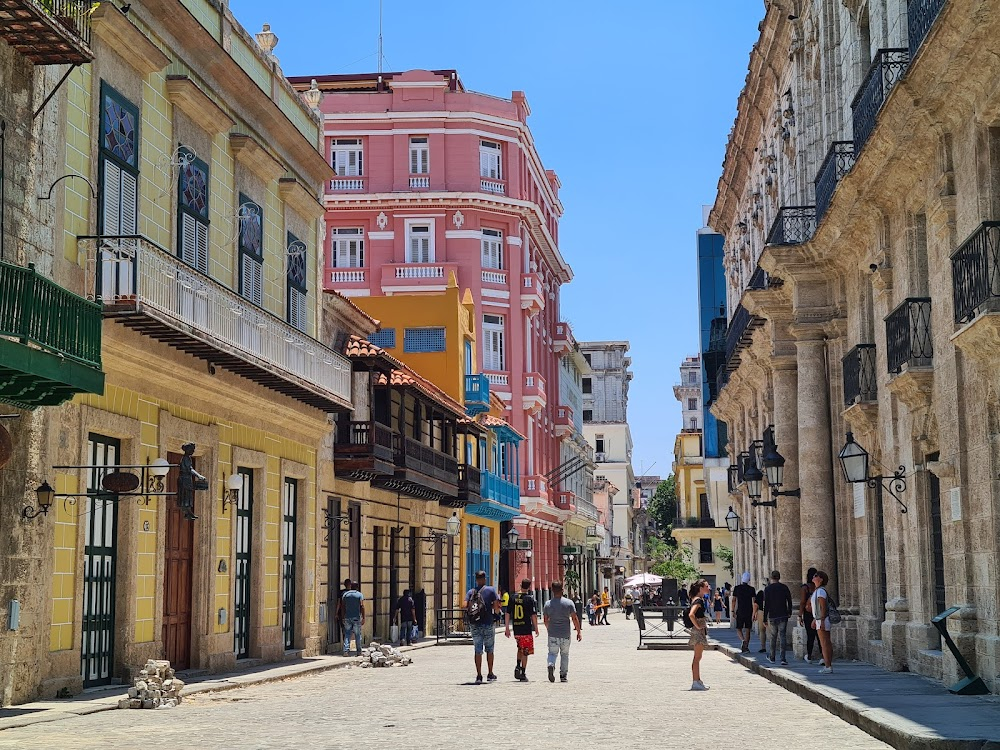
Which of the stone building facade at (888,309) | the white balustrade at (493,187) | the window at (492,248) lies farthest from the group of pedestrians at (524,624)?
the white balustrade at (493,187)

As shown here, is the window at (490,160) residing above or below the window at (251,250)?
above

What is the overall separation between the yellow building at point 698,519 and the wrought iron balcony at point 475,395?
24.5m

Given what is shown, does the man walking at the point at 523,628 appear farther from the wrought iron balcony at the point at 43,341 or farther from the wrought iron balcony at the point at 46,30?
the wrought iron balcony at the point at 46,30

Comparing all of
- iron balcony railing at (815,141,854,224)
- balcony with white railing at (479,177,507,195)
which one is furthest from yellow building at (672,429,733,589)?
iron balcony railing at (815,141,854,224)

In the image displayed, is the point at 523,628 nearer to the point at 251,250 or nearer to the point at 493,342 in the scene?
the point at 251,250

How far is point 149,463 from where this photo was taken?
60.4 feet

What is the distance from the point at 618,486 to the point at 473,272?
66.7 meters

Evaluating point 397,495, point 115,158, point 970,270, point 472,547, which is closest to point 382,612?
point 397,495

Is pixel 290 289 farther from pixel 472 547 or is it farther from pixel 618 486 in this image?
pixel 618 486

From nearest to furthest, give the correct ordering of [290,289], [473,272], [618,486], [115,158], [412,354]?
[115,158] → [290,289] → [412,354] → [473,272] → [618,486]

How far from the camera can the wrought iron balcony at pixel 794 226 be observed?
25750mm

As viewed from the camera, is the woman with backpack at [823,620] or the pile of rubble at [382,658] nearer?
the woman with backpack at [823,620]

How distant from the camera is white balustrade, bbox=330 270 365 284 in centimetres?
5197

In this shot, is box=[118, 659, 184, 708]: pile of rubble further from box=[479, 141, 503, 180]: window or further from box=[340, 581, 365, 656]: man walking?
box=[479, 141, 503, 180]: window
